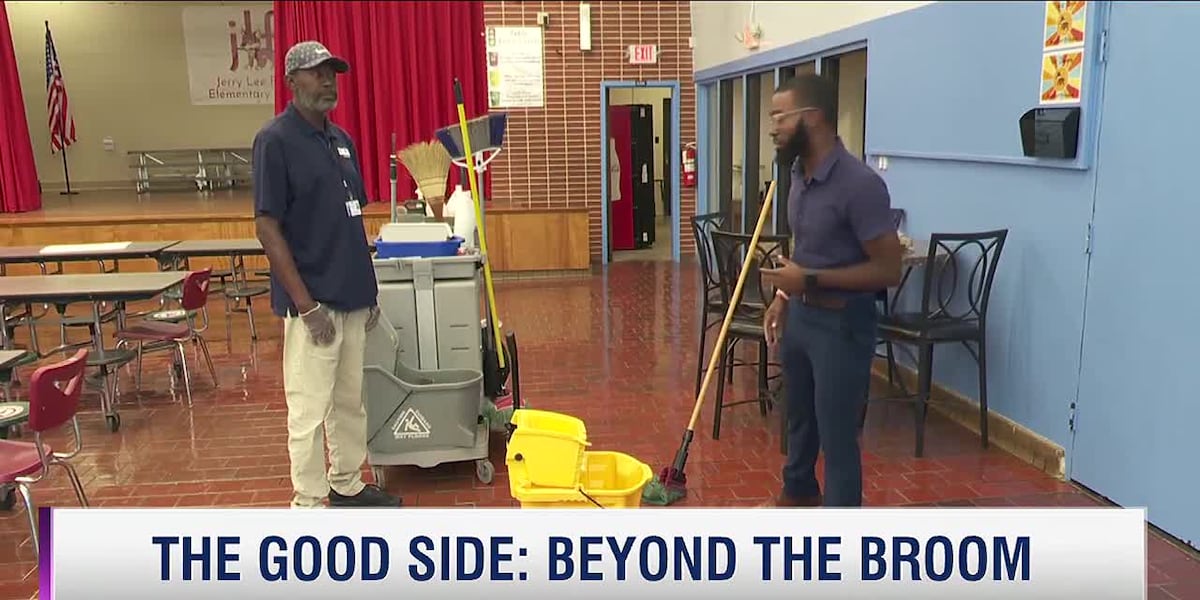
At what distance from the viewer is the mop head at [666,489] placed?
337 cm

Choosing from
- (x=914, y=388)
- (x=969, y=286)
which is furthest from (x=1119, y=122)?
(x=914, y=388)

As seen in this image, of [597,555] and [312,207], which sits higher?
[312,207]

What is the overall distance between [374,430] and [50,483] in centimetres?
159

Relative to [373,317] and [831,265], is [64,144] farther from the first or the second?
[831,265]

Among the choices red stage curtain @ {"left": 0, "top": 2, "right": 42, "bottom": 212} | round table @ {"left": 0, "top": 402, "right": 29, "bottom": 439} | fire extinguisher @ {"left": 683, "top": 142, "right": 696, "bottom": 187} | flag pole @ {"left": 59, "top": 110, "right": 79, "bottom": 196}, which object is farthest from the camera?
flag pole @ {"left": 59, "top": 110, "right": 79, "bottom": 196}

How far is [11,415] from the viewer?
3.10m

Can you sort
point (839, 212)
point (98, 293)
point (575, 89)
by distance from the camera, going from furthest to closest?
point (575, 89) < point (98, 293) < point (839, 212)

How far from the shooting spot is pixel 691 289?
26.6 feet

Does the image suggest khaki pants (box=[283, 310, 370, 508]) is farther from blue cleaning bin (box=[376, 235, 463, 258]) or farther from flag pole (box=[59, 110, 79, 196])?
flag pole (box=[59, 110, 79, 196])

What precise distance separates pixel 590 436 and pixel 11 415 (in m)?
2.45

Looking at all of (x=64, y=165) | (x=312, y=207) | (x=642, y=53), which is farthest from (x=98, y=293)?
(x=64, y=165)

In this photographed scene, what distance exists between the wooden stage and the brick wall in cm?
46

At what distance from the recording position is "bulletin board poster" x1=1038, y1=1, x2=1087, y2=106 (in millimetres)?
3371

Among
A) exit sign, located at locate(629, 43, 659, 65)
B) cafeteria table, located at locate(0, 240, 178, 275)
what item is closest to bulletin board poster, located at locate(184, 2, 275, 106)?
exit sign, located at locate(629, 43, 659, 65)
